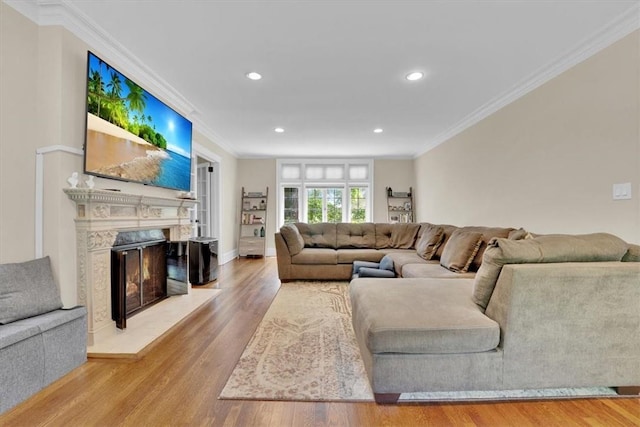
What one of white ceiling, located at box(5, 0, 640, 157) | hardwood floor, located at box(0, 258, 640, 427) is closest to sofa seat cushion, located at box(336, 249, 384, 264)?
white ceiling, located at box(5, 0, 640, 157)

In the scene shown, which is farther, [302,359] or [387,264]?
[387,264]

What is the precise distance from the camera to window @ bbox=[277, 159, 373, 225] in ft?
24.2

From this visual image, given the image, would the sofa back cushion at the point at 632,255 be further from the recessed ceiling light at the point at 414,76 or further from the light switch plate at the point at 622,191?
the recessed ceiling light at the point at 414,76

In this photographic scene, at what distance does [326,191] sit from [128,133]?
204 inches

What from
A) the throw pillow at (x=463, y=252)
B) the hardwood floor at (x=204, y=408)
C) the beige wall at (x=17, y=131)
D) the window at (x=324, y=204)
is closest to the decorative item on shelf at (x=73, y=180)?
the beige wall at (x=17, y=131)

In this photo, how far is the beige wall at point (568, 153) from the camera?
2209mm

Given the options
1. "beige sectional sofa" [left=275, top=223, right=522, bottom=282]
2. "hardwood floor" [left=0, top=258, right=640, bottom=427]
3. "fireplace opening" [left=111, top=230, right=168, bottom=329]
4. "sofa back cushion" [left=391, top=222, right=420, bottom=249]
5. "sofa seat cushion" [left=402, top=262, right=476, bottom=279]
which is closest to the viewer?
"hardwood floor" [left=0, top=258, right=640, bottom=427]

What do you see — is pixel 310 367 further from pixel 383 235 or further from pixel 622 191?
pixel 383 235

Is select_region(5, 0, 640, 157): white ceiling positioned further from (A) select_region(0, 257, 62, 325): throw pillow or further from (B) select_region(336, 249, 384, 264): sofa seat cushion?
(B) select_region(336, 249, 384, 264): sofa seat cushion

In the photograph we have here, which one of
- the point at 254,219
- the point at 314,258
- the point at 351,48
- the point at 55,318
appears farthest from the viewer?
the point at 254,219

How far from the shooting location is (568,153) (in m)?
2.71

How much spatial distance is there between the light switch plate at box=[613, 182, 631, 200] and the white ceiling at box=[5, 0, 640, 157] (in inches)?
44.4

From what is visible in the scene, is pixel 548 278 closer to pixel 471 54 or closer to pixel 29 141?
pixel 471 54

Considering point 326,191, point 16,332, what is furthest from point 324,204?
point 16,332
